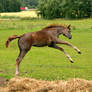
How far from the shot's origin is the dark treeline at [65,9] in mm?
77475

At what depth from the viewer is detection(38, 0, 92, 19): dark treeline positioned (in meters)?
77.5

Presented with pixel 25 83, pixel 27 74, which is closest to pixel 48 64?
pixel 27 74

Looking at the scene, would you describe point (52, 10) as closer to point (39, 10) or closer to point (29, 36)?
point (39, 10)

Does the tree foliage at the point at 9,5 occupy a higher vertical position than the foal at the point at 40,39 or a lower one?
lower

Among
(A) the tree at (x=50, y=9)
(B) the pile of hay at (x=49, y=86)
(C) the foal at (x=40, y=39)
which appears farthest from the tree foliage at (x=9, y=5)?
(B) the pile of hay at (x=49, y=86)

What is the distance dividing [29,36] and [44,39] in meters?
0.60

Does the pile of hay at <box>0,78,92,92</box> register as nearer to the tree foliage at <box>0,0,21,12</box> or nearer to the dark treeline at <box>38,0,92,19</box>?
the dark treeline at <box>38,0,92,19</box>

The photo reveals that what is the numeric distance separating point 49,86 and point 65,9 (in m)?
72.1

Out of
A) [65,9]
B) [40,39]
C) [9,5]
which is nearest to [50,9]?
[65,9]

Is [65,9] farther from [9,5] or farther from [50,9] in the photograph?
[9,5]

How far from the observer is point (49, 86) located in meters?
8.73

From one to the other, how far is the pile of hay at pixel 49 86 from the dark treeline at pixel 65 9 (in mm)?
68283

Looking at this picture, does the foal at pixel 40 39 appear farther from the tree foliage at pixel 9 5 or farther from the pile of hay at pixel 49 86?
the tree foliage at pixel 9 5

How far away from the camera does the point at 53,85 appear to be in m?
8.74
